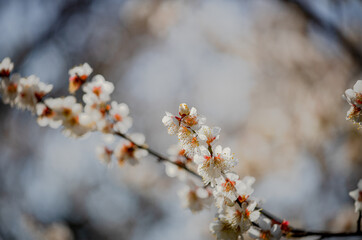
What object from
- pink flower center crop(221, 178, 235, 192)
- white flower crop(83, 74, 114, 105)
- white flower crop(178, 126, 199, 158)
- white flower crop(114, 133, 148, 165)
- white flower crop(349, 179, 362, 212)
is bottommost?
white flower crop(349, 179, 362, 212)

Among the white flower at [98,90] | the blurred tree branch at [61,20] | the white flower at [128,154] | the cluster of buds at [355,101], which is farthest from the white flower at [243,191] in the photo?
the blurred tree branch at [61,20]

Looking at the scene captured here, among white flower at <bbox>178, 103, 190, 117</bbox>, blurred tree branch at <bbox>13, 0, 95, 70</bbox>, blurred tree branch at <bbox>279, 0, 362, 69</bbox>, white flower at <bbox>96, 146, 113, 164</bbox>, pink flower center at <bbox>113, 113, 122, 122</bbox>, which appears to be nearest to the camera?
white flower at <bbox>178, 103, 190, 117</bbox>

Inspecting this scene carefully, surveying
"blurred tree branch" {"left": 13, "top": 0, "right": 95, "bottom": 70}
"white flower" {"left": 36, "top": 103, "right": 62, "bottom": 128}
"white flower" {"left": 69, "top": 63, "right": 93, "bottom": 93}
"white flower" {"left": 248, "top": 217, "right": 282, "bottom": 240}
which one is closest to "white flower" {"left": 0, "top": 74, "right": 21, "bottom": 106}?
"white flower" {"left": 36, "top": 103, "right": 62, "bottom": 128}

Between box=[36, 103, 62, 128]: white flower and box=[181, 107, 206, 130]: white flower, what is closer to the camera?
box=[181, 107, 206, 130]: white flower

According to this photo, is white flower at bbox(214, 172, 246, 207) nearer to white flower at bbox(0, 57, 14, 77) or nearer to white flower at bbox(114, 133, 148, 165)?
white flower at bbox(114, 133, 148, 165)

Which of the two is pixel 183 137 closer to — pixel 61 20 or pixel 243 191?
pixel 243 191

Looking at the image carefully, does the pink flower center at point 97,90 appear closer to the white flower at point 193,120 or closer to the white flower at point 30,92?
the white flower at point 30,92

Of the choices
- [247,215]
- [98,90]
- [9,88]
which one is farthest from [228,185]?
[9,88]
